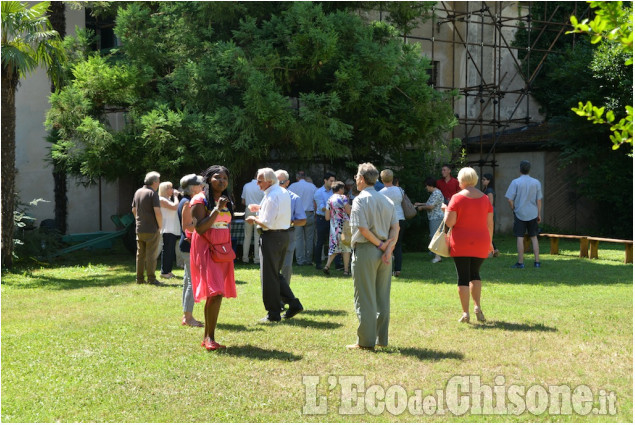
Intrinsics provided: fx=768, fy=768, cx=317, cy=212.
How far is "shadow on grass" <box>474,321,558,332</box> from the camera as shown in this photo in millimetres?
8688

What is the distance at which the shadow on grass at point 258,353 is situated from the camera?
24.3 feet

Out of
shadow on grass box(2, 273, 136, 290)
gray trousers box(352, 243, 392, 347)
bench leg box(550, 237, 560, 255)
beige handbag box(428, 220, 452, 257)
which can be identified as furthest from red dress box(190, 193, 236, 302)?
bench leg box(550, 237, 560, 255)

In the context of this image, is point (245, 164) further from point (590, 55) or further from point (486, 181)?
point (590, 55)

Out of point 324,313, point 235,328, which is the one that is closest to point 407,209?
point 324,313

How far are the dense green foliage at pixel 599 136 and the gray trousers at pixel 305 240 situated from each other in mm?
12060

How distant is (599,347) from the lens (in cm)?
770

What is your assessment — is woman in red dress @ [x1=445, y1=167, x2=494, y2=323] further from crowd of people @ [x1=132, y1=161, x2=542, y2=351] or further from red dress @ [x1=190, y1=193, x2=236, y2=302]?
red dress @ [x1=190, y1=193, x2=236, y2=302]

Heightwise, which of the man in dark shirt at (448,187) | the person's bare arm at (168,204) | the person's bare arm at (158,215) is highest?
the man in dark shirt at (448,187)

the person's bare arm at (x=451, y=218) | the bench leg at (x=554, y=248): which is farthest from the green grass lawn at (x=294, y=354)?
the bench leg at (x=554, y=248)

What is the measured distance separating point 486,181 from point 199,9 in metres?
7.63

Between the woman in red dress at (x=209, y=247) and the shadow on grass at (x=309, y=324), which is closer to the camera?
the woman in red dress at (x=209, y=247)

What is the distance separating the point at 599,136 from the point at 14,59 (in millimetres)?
18580

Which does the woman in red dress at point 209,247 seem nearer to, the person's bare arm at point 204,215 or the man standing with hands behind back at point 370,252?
the person's bare arm at point 204,215

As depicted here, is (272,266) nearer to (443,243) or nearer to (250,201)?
(443,243)
